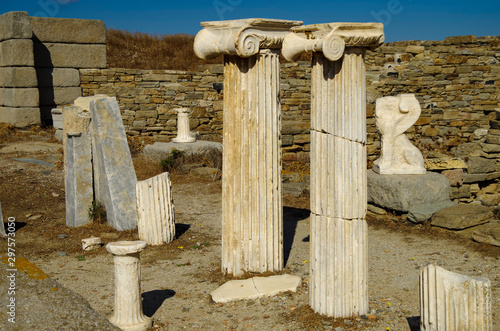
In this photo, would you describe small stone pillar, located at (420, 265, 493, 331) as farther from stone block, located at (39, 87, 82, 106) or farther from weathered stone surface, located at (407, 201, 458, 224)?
stone block, located at (39, 87, 82, 106)

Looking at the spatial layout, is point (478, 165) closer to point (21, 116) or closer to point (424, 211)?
point (424, 211)

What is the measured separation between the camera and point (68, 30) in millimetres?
15430

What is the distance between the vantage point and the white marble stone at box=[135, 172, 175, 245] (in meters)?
6.84

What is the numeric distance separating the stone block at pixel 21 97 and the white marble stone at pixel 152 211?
30.7ft

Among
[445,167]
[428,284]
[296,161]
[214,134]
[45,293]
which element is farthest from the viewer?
[214,134]

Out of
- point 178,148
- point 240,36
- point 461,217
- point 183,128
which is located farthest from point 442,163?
point 183,128

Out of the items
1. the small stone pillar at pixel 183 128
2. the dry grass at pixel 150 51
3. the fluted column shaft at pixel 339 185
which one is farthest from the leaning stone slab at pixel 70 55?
the fluted column shaft at pixel 339 185

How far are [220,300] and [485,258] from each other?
3.10m

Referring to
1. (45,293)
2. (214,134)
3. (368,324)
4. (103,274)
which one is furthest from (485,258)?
(214,134)

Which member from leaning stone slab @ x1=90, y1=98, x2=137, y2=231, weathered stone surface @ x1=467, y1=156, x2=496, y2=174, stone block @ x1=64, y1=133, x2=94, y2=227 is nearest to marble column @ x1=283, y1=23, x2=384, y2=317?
leaning stone slab @ x1=90, y1=98, x2=137, y2=231

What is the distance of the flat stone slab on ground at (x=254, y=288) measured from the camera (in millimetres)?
5098

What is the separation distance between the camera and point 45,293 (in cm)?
483

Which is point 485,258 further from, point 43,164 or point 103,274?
point 43,164

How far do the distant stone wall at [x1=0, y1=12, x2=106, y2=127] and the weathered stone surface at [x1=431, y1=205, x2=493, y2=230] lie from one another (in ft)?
36.9
